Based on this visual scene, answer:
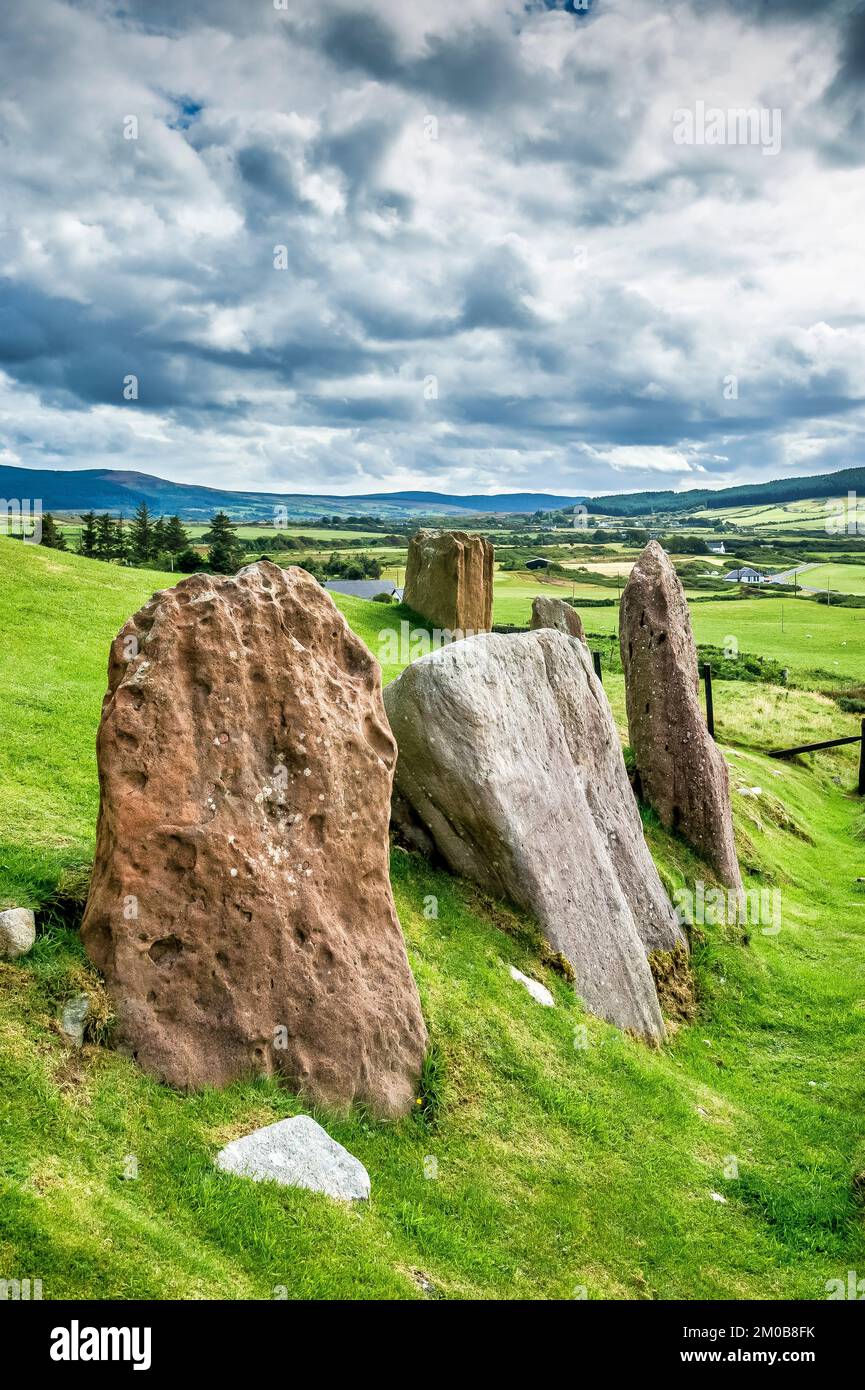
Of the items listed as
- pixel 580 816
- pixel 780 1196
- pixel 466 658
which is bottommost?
pixel 780 1196

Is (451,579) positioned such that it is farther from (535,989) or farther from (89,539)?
(89,539)

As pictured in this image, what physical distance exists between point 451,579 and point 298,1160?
100 ft

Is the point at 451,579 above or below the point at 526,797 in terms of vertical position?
above

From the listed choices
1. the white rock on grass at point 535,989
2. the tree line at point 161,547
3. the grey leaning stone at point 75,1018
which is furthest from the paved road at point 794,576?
the grey leaning stone at point 75,1018

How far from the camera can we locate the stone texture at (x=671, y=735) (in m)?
17.8

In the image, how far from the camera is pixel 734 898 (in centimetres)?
1738

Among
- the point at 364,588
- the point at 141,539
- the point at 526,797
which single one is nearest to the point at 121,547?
the point at 141,539

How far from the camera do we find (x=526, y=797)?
12406mm

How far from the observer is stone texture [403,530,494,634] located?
36.7 m

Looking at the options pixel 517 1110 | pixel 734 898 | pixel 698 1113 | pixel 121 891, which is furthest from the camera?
pixel 734 898

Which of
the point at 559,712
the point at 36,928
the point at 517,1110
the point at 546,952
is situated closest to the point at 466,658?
the point at 559,712

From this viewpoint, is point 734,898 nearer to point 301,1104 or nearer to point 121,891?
point 301,1104

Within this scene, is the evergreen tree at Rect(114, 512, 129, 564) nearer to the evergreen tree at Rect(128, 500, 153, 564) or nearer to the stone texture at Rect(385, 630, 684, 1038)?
the evergreen tree at Rect(128, 500, 153, 564)

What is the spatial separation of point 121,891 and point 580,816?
7428mm
